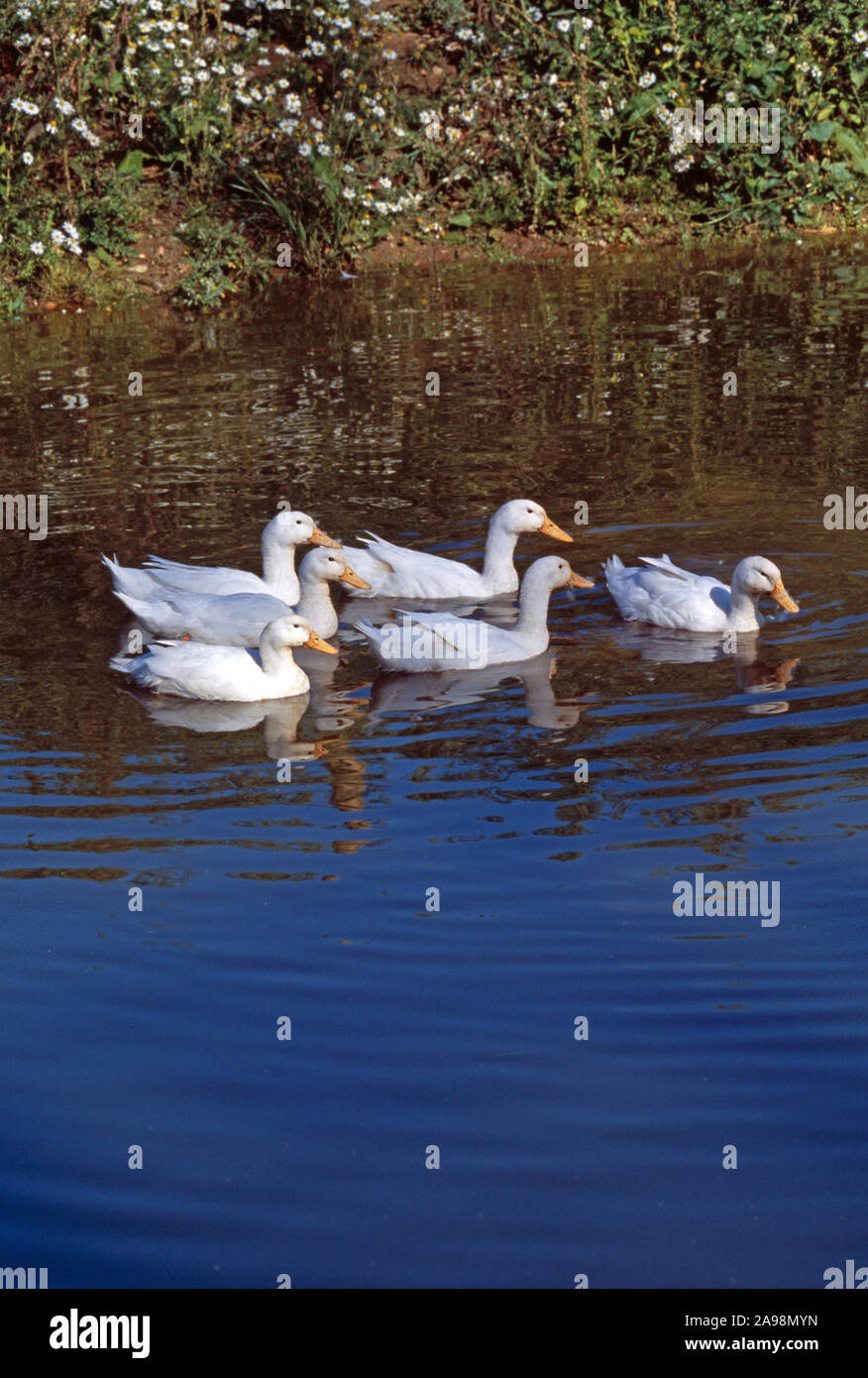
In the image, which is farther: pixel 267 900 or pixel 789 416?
pixel 789 416

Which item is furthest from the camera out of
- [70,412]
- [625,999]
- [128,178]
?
[128,178]

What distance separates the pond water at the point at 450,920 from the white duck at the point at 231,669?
135mm

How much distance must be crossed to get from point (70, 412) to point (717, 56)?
9105 mm

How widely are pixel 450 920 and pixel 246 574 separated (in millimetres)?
3680

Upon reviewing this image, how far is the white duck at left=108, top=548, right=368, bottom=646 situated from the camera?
8.24m

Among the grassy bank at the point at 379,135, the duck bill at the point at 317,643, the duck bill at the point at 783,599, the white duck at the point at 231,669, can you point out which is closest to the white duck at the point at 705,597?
the duck bill at the point at 783,599

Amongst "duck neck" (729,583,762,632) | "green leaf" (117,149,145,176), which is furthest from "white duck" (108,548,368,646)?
"green leaf" (117,149,145,176)

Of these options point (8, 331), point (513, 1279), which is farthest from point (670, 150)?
point (513, 1279)

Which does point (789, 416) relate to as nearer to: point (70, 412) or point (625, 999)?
point (70, 412)

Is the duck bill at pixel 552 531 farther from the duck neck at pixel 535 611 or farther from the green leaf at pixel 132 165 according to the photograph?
the green leaf at pixel 132 165

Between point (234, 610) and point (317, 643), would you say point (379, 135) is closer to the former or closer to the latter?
point (234, 610)

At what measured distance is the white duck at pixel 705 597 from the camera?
8000 mm

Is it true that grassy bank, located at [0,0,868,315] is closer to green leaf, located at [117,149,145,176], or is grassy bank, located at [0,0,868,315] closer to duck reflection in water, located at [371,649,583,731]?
green leaf, located at [117,149,145,176]

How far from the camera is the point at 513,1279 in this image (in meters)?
3.91
